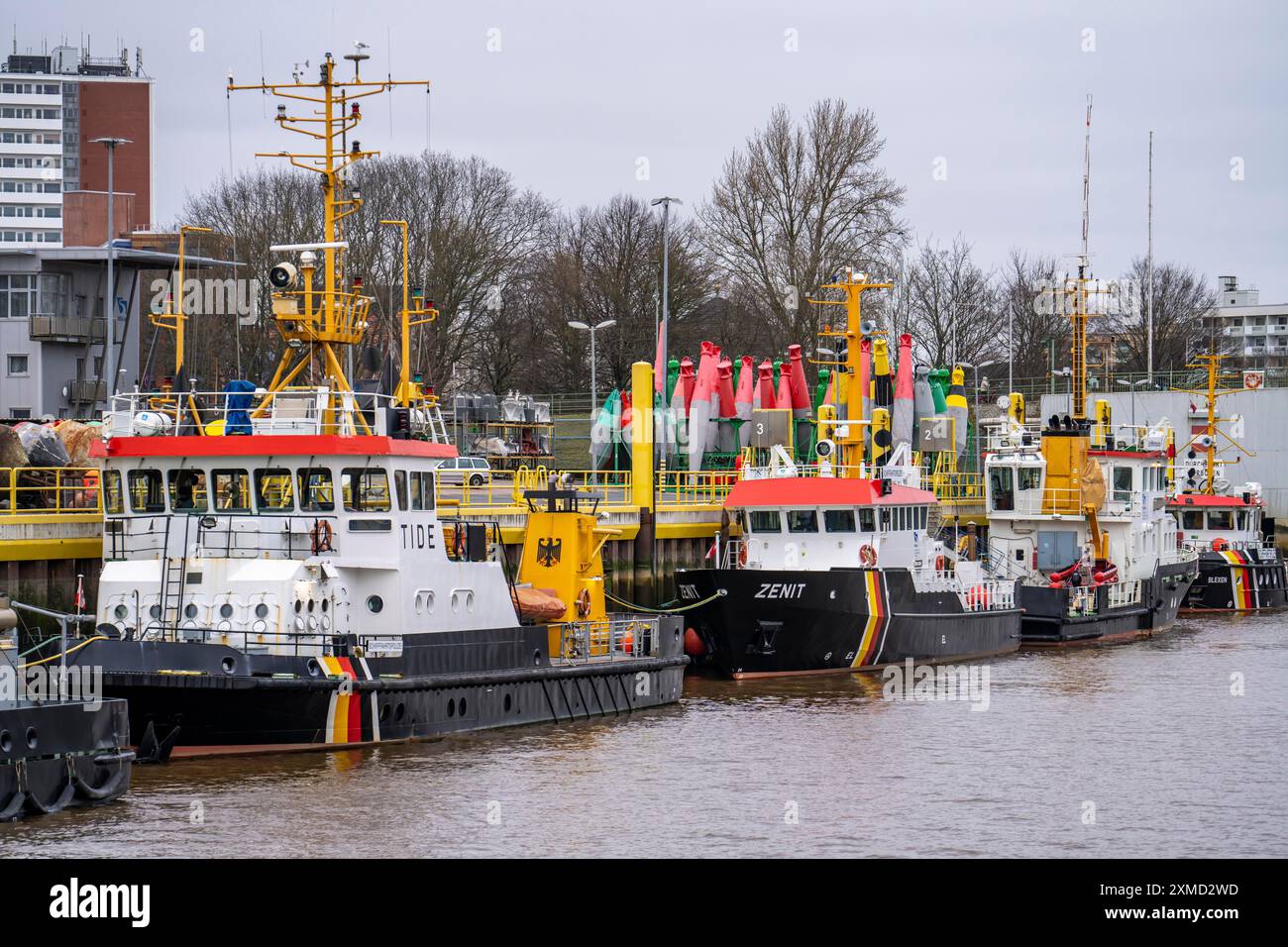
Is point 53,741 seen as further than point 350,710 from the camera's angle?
No

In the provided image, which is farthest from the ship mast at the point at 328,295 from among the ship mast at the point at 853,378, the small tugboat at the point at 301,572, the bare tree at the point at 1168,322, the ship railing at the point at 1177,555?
the bare tree at the point at 1168,322

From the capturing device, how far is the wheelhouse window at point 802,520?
1425 inches

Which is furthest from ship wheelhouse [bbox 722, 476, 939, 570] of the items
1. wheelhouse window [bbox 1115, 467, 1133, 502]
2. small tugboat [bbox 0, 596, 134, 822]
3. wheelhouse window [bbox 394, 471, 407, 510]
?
small tugboat [bbox 0, 596, 134, 822]

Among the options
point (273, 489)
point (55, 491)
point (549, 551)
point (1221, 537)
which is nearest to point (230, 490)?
point (273, 489)

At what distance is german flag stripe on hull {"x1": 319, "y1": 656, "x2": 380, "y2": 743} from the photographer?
77.4 ft

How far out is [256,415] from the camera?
2541 centimetres

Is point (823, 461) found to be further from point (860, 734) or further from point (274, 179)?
point (274, 179)

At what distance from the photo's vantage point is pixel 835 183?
6350cm

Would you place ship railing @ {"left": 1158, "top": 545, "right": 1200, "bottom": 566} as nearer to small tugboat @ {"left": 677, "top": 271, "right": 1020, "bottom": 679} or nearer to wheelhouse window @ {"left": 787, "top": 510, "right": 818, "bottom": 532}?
small tugboat @ {"left": 677, "top": 271, "right": 1020, "bottom": 679}

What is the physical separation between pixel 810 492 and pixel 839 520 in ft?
2.55

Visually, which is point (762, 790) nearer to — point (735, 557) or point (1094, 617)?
point (735, 557)

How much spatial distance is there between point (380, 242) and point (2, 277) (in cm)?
1408

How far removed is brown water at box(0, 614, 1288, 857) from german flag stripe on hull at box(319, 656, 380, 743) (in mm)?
244
